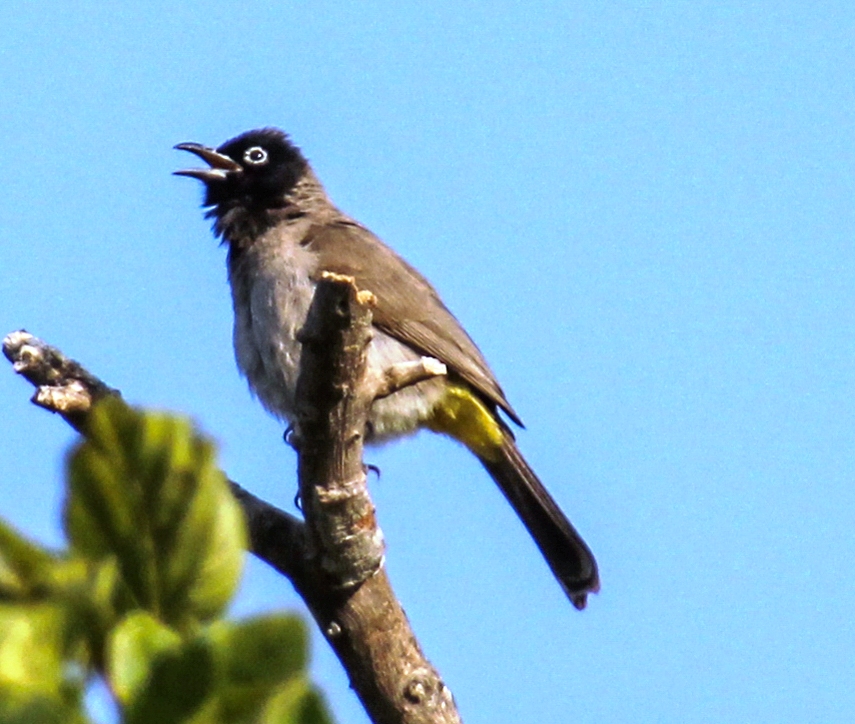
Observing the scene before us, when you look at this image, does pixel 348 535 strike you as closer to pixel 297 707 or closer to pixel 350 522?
pixel 350 522

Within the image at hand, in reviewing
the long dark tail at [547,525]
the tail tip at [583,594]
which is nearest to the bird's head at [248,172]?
the long dark tail at [547,525]

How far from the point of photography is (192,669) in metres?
0.60

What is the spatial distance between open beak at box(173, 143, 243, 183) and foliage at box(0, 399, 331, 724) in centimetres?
589

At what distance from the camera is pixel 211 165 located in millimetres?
6562

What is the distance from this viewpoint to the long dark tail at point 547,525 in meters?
5.98

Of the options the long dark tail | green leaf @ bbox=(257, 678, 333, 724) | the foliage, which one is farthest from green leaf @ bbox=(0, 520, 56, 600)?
the long dark tail

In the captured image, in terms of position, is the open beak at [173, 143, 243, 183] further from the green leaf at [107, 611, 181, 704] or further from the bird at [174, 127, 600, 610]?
the green leaf at [107, 611, 181, 704]

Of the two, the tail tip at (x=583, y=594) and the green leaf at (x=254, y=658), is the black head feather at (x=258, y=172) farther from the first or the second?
the green leaf at (x=254, y=658)

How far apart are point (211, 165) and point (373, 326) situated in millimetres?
1590

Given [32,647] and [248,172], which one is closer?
[32,647]

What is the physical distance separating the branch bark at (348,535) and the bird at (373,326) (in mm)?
1986

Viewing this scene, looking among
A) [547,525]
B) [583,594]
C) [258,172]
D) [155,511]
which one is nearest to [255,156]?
[258,172]

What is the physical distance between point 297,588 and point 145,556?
279 centimetres

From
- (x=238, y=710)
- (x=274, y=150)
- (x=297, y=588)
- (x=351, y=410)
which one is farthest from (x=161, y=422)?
(x=274, y=150)
